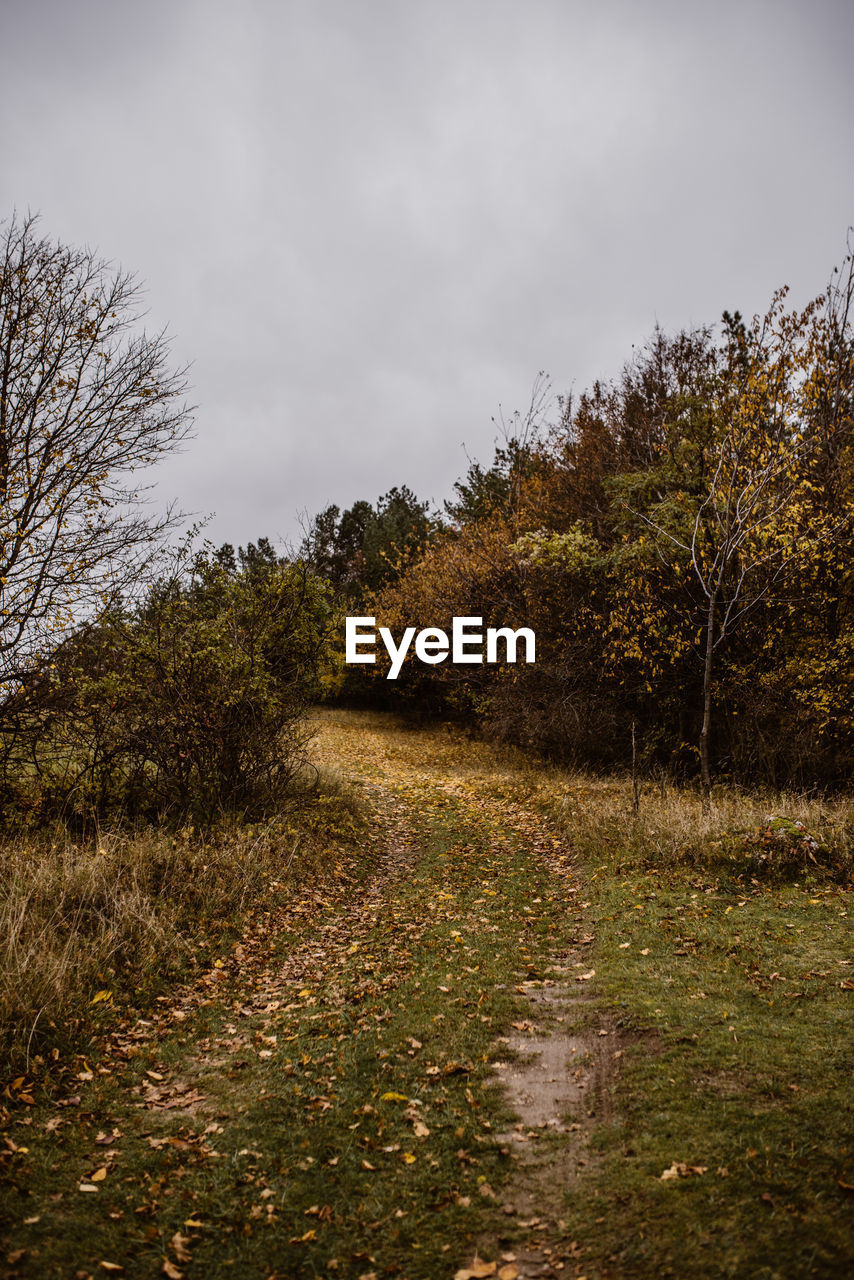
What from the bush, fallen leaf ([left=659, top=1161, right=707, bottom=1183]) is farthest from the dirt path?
the bush

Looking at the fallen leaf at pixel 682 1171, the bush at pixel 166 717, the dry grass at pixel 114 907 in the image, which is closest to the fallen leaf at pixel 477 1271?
the fallen leaf at pixel 682 1171

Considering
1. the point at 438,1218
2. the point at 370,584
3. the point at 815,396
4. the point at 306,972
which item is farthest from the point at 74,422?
the point at 370,584

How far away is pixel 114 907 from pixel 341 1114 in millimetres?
3671

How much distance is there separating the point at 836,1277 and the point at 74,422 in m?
11.2

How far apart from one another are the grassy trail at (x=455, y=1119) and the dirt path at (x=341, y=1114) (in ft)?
0.06

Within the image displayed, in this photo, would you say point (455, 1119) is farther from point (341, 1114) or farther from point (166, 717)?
point (166, 717)

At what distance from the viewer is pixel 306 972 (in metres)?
6.80

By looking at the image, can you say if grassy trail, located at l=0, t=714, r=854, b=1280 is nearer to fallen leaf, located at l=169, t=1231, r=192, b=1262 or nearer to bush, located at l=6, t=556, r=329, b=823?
fallen leaf, located at l=169, t=1231, r=192, b=1262

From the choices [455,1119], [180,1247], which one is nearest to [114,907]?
[180,1247]

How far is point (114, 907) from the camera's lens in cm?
689

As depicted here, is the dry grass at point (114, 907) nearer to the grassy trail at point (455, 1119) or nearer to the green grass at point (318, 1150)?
the grassy trail at point (455, 1119)

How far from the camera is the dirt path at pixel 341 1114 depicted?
3.38m

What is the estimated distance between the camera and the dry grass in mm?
5363

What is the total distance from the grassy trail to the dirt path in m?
0.02
